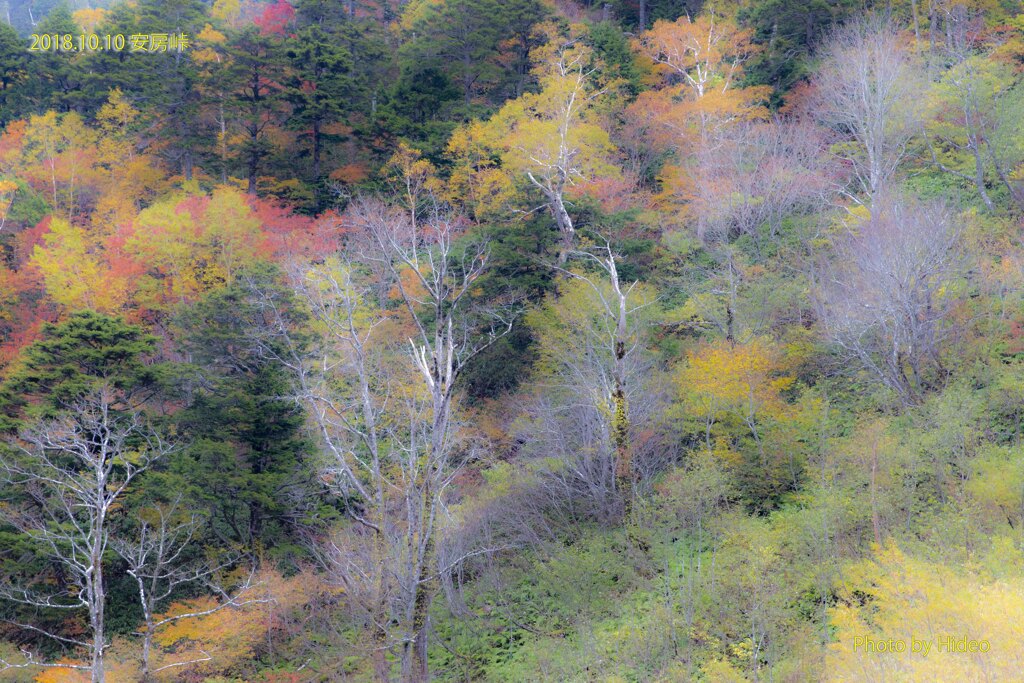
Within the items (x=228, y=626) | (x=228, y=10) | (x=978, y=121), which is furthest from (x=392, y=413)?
(x=228, y=10)

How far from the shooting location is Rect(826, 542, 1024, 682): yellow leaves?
10.3 meters

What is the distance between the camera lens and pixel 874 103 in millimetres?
27547

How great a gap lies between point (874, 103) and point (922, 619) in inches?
798

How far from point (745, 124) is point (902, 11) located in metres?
9.55

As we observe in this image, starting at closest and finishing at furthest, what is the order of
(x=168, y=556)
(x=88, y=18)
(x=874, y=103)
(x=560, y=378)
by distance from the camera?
(x=168, y=556)
(x=560, y=378)
(x=874, y=103)
(x=88, y=18)

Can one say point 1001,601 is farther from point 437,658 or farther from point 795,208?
point 795,208

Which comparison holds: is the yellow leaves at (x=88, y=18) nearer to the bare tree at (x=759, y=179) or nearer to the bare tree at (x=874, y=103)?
the bare tree at (x=759, y=179)

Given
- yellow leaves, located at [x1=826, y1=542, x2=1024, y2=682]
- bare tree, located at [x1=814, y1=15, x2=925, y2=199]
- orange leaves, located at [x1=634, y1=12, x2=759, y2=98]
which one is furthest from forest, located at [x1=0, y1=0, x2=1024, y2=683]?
orange leaves, located at [x1=634, y1=12, x2=759, y2=98]

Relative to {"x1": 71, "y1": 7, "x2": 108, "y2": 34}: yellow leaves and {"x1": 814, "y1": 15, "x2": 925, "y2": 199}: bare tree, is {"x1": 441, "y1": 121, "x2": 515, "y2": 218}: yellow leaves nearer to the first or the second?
{"x1": 814, "y1": 15, "x2": 925, "y2": 199}: bare tree

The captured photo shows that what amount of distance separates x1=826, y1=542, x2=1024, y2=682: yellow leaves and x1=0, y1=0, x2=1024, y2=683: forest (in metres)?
0.07

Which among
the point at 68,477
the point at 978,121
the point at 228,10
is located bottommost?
the point at 68,477

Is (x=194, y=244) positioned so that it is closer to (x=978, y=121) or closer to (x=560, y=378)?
(x=560, y=378)

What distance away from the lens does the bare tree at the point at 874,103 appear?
26859 mm

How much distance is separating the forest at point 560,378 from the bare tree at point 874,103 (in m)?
0.17
